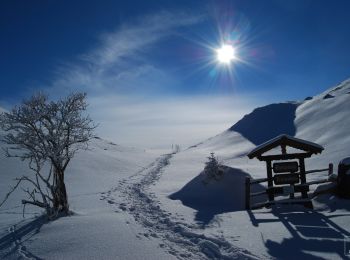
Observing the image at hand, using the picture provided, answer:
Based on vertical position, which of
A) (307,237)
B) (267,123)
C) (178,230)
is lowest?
(307,237)

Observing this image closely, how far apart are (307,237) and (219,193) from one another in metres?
11.0

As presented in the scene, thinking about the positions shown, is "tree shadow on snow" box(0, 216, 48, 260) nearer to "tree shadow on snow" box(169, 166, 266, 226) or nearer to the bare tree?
the bare tree

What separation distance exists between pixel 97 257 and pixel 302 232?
629 centimetres

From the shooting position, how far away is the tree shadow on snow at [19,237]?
9.08 meters

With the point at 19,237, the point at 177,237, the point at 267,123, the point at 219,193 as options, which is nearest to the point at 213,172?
the point at 219,193

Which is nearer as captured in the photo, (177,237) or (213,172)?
(177,237)

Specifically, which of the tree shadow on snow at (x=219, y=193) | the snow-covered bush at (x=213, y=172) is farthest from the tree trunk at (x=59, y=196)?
the snow-covered bush at (x=213, y=172)

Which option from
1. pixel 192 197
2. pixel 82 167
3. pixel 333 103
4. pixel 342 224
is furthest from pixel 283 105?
pixel 342 224

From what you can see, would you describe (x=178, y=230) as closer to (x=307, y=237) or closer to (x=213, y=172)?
(x=307, y=237)

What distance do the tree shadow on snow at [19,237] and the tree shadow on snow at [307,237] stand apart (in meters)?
6.58

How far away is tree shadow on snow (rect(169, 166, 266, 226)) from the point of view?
18.2m

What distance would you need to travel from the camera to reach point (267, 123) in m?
101

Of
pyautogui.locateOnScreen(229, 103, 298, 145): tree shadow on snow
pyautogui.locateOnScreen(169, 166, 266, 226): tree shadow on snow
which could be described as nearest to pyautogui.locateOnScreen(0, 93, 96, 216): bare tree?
pyautogui.locateOnScreen(169, 166, 266, 226): tree shadow on snow

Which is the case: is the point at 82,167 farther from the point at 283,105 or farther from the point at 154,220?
the point at 283,105
